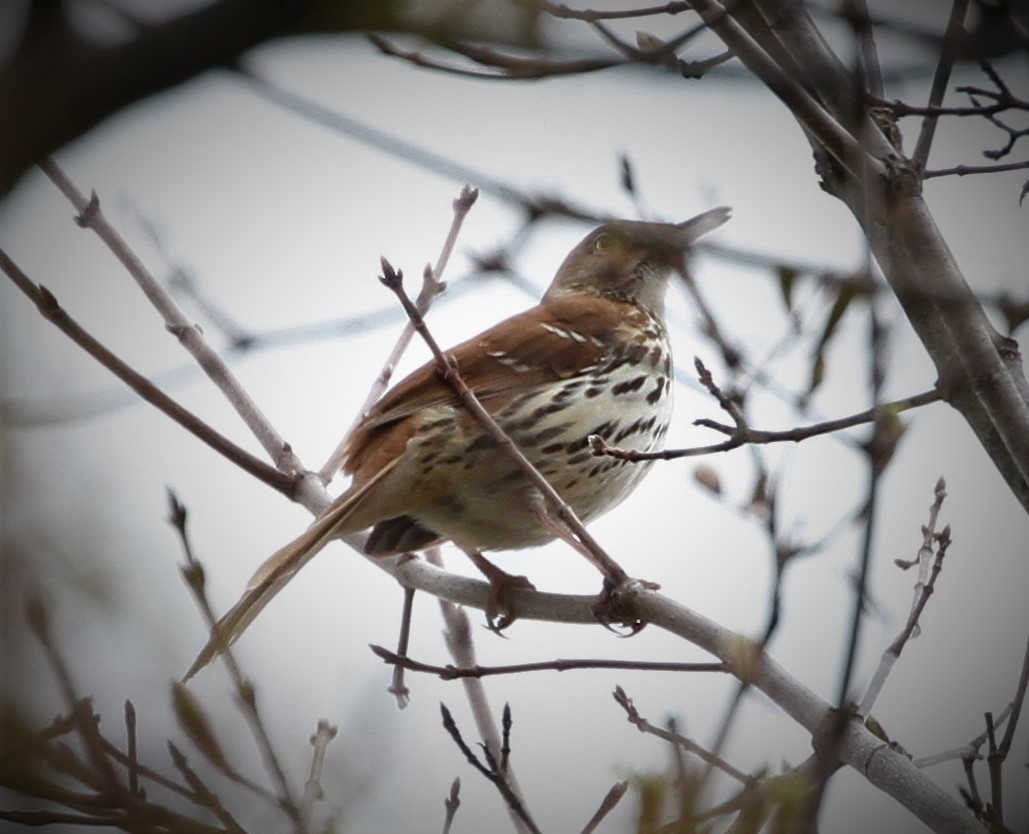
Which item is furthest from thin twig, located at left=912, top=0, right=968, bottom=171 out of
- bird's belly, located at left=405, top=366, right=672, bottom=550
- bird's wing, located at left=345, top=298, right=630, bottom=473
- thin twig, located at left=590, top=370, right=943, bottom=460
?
bird's wing, located at left=345, top=298, right=630, bottom=473

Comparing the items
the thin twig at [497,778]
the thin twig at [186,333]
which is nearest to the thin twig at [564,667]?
the thin twig at [497,778]

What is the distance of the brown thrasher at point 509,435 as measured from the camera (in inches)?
168

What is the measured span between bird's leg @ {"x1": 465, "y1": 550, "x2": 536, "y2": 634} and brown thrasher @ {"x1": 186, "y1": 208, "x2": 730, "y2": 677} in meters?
0.01

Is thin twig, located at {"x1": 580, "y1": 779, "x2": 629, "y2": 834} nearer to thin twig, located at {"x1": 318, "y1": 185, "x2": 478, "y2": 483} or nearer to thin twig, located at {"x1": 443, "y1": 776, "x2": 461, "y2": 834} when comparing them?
thin twig, located at {"x1": 443, "y1": 776, "x2": 461, "y2": 834}

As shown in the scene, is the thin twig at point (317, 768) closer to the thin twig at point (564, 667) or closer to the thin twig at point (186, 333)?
the thin twig at point (564, 667)

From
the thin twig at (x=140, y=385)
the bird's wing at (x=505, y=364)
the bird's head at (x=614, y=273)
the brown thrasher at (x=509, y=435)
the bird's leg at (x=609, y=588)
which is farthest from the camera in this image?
the bird's head at (x=614, y=273)

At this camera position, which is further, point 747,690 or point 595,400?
point 595,400

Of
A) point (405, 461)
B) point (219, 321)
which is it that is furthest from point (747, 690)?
Result: point (219, 321)

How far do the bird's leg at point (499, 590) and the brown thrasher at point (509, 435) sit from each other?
0.04ft

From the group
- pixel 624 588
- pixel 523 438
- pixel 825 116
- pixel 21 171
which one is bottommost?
pixel 21 171

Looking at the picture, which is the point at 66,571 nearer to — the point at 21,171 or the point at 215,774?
the point at 215,774

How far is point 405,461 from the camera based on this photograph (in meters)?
4.26

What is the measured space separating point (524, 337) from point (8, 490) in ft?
7.90

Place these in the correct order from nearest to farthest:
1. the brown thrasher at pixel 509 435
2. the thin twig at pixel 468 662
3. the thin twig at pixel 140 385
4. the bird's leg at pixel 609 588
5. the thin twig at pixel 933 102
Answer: the thin twig at pixel 933 102 → the thin twig at pixel 140 385 → the bird's leg at pixel 609 588 → the thin twig at pixel 468 662 → the brown thrasher at pixel 509 435
